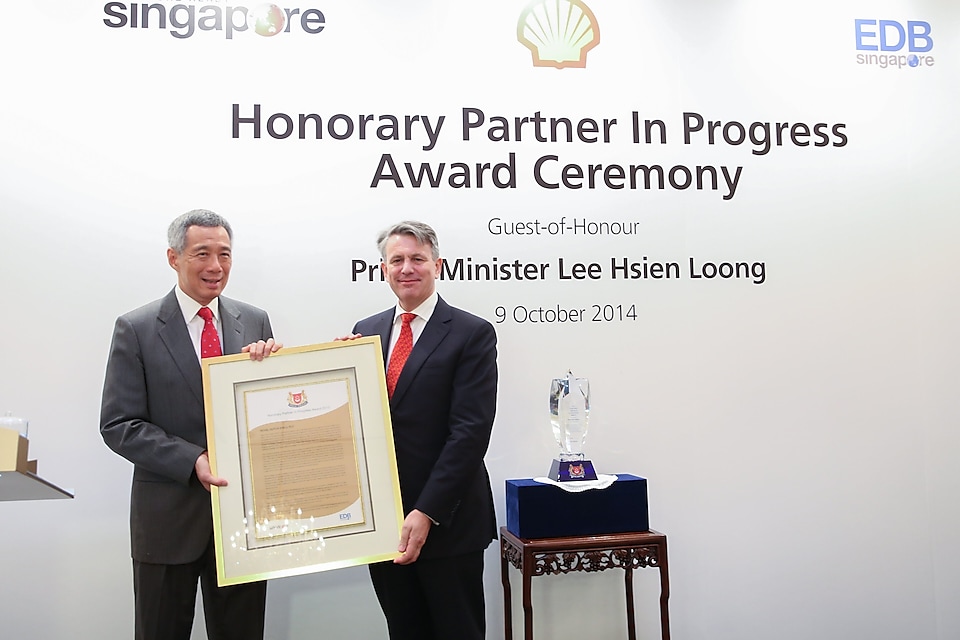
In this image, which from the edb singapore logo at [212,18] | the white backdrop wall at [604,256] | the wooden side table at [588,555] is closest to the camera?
the wooden side table at [588,555]

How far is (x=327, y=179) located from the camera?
3.22 m

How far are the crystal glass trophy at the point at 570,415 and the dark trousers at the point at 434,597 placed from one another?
584 mm

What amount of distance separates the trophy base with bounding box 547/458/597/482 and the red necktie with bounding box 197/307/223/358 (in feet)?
4.29

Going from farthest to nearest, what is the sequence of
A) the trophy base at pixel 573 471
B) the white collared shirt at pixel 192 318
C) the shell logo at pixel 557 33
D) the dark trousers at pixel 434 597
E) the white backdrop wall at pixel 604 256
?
the shell logo at pixel 557 33 < the white backdrop wall at pixel 604 256 < the trophy base at pixel 573 471 < the white collared shirt at pixel 192 318 < the dark trousers at pixel 434 597

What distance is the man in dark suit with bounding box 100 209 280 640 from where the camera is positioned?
8.03 feet

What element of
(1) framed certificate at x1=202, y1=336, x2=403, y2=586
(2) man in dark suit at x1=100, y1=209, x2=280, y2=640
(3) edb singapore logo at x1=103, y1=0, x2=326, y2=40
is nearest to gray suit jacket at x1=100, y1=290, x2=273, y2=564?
(2) man in dark suit at x1=100, y1=209, x2=280, y2=640

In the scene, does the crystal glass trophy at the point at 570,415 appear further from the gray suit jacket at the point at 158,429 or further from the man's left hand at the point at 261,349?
the gray suit jacket at the point at 158,429

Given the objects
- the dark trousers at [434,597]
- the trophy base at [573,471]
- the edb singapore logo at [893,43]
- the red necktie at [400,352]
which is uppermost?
the edb singapore logo at [893,43]

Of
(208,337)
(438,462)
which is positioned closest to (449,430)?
(438,462)

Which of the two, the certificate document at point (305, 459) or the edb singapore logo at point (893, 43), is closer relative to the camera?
the certificate document at point (305, 459)

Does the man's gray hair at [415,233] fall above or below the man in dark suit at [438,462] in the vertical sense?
above

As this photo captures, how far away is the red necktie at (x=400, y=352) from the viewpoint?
2609 millimetres

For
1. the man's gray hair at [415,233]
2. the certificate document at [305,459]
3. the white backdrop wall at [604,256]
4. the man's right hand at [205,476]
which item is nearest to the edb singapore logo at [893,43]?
the white backdrop wall at [604,256]

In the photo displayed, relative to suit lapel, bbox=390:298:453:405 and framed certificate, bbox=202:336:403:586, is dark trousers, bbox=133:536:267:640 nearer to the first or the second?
framed certificate, bbox=202:336:403:586
